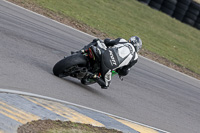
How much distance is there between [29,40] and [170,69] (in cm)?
636

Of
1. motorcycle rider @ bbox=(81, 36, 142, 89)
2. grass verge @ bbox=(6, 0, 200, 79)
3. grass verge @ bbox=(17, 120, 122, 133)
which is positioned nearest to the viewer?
grass verge @ bbox=(17, 120, 122, 133)

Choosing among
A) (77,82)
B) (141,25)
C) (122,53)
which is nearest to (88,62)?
(122,53)

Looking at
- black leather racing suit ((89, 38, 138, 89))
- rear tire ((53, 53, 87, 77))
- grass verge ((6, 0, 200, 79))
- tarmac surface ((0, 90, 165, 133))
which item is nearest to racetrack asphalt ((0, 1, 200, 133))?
rear tire ((53, 53, 87, 77))

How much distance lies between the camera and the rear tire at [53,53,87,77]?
24.6 feet

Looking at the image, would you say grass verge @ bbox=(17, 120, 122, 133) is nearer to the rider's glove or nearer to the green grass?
the rider's glove

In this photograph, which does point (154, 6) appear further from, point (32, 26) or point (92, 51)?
point (92, 51)

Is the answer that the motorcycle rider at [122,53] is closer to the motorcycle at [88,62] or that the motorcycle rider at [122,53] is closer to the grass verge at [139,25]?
the motorcycle at [88,62]

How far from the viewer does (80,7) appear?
60.3 ft

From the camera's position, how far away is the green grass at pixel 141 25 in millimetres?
16844

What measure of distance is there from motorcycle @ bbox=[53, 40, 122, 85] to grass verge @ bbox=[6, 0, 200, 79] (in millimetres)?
7092

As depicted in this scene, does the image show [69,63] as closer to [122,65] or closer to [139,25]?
[122,65]

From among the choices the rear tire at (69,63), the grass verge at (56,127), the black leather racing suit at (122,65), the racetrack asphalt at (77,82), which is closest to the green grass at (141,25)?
the racetrack asphalt at (77,82)

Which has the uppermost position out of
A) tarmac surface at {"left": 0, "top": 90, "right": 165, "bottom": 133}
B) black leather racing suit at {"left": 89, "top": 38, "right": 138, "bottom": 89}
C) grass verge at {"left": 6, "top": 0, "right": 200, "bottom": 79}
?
black leather racing suit at {"left": 89, "top": 38, "right": 138, "bottom": 89}

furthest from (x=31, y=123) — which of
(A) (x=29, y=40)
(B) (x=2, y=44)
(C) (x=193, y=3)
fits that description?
(C) (x=193, y=3)
